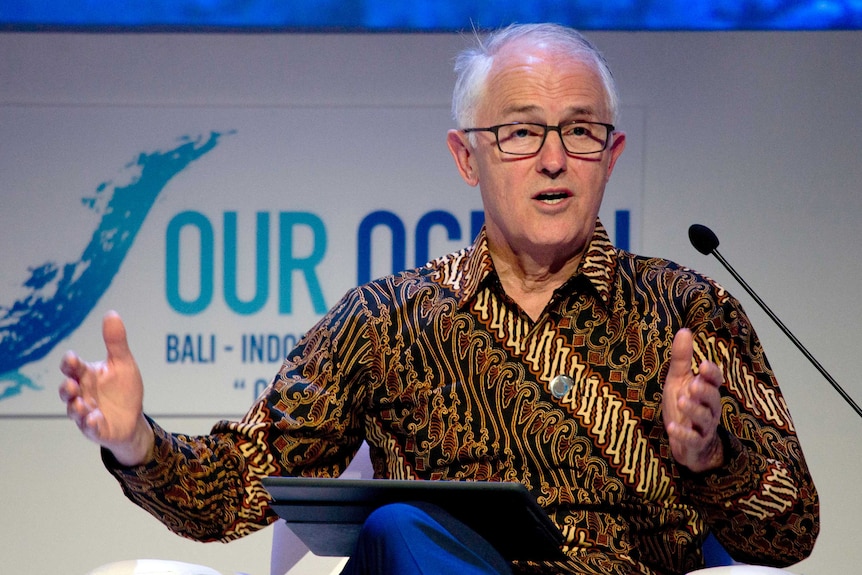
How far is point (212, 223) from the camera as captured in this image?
11.3 feet

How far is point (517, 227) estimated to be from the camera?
1.99 metres

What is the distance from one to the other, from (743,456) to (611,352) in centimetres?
31

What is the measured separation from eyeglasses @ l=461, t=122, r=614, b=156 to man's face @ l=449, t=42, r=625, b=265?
10mm

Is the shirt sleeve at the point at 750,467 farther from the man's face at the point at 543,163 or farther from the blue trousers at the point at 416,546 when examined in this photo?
the blue trousers at the point at 416,546

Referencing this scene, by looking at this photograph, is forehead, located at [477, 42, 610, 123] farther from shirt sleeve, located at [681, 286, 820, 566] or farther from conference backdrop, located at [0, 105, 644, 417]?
conference backdrop, located at [0, 105, 644, 417]

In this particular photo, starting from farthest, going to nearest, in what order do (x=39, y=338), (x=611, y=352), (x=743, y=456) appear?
(x=39, y=338) → (x=611, y=352) → (x=743, y=456)

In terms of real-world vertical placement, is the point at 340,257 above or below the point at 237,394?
above

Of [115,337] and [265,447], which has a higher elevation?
[115,337]

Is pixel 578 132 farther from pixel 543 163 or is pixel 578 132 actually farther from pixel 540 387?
pixel 540 387

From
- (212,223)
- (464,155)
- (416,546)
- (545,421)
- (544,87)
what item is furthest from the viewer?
(212,223)

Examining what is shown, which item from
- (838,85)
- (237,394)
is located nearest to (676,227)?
(838,85)

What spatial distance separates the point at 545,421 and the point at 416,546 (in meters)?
0.55

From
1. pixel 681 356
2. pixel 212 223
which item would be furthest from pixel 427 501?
pixel 212 223

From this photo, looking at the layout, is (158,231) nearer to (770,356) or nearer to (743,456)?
(770,356)
